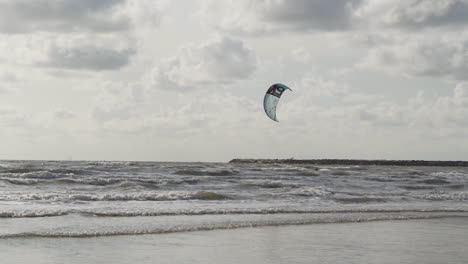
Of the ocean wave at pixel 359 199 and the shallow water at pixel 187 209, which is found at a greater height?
the ocean wave at pixel 359 199

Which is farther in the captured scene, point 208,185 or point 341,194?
point 208,185

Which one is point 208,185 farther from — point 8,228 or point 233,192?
point 8,228

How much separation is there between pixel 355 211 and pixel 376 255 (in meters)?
6.30

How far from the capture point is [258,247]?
8.07 m

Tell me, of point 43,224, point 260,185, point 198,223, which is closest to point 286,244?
point 198,223

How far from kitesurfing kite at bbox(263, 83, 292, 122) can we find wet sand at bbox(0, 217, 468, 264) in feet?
66.0

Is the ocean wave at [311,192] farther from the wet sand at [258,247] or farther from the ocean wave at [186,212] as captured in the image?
the wet sand at [258,247]

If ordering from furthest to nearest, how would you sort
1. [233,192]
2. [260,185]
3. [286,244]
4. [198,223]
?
1. [260,185]
2. [233,192]
3. [198,223]
4. [286,244]

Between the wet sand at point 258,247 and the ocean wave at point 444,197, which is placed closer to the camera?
the wet sand at point 258,247

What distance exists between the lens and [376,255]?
7559 millimetres

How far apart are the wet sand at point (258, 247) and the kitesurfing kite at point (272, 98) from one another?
20103 millimetres

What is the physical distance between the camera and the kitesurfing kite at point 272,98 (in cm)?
2992

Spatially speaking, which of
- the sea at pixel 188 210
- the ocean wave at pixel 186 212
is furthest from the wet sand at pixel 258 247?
the ocean wave at pixel 186 212

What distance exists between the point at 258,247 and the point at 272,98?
2261cm
